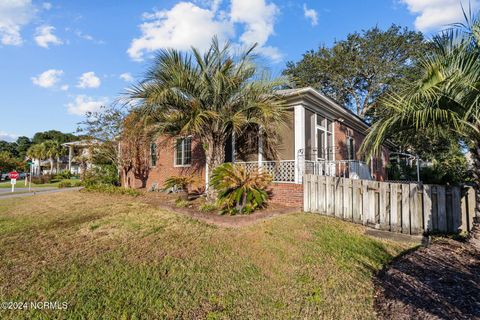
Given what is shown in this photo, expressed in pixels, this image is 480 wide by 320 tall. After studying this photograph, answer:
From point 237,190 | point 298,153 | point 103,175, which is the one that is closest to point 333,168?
point 298,153

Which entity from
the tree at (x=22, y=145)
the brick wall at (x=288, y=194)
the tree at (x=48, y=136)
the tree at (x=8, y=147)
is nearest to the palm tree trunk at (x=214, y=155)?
the brick wall at (x=288, y=194)

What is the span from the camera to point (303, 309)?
103 inches

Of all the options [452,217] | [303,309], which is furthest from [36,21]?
[452,217]

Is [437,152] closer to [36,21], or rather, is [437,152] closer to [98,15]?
[98,15]

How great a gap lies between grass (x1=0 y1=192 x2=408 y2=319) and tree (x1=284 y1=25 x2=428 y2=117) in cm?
2000

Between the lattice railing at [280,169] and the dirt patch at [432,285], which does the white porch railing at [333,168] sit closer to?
the lattice railing at [280,169]

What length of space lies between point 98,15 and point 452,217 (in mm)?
11052

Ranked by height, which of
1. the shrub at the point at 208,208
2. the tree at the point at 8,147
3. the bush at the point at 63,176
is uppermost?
the tree at the point at 8,147

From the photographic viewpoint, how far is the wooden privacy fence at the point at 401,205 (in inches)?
186

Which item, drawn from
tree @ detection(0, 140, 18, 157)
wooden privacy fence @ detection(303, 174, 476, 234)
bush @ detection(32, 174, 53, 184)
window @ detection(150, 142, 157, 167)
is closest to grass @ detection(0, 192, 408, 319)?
wooden privacy fence @ detection(303, 174, 476, 234)

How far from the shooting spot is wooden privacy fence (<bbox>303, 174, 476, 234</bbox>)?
4.73 metres

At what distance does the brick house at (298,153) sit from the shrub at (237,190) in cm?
142

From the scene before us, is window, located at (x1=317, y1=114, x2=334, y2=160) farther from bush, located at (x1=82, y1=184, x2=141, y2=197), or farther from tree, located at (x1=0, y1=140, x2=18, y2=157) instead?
tree, located at (x1=0, y1=140, x2=18, y2=157)

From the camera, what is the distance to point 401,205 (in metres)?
5.18
